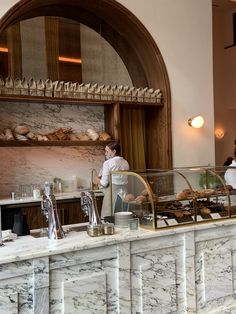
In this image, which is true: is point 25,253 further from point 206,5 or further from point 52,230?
point 206,5

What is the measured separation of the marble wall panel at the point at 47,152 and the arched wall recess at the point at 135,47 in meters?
0.56

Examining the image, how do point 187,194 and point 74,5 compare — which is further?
point 74,5

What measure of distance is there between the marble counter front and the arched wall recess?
2696mm

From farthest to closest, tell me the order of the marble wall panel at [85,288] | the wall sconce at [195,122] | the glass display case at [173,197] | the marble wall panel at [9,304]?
1. the wall sconce at [195,122]
2. the glass display case at [173,197]
3. the marble wall panel at [85,288]
4. the marble wall panel at [9,304]

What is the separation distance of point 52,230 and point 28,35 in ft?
11.7

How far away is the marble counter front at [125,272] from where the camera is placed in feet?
7.27

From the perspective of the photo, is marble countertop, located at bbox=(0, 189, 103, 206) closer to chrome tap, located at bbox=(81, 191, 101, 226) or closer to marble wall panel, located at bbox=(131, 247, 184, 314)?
chrome tap, located at bbox=(81, 191, 101, 226)

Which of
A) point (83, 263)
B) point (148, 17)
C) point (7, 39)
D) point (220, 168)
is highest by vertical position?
point (148, 17)

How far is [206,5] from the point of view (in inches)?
238

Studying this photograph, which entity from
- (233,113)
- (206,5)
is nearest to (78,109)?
(206,5)

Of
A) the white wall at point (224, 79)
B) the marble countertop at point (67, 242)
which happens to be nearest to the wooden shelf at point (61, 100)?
the marble countertop at point (67, 242)

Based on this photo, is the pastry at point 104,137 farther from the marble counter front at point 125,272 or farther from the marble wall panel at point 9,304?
the marble wall panel at point 9,304

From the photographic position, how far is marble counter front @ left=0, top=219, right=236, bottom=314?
2217 mm

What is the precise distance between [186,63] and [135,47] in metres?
0.82
